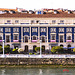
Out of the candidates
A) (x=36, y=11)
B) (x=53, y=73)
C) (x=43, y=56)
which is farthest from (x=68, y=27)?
(x=53, y=73)

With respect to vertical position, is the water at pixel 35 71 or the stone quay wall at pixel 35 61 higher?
the stone quay wall at pixel 35 61

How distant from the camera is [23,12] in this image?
320 ft

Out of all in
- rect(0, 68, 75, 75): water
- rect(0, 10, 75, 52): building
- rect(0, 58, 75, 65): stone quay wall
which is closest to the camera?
rect(0, 68, 75, 75): water

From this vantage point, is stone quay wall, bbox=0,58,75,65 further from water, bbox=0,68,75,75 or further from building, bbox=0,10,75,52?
building, bbox=0,10,75,52

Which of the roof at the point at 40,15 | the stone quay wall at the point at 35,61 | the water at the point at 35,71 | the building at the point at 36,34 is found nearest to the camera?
the water at the point at 35,71

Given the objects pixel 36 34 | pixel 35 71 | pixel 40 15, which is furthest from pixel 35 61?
pixel 40 15

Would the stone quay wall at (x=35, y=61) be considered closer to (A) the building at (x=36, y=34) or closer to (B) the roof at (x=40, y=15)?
(A) the building at (x=36, y=34)

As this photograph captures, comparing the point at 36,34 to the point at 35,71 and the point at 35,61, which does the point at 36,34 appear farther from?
the point at 35,71

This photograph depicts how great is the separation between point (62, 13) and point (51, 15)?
3.15 m

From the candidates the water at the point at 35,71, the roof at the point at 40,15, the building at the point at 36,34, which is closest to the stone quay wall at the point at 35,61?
the water at the point at 35,71

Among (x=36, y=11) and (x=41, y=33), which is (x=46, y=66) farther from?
(x=36, y=11)

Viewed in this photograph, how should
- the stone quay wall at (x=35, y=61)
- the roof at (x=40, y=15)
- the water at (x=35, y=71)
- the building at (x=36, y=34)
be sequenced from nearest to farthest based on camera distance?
the water at (x=35, y=71)
the stone quay wall at (x=35, y=61)
the building at (x=36, y=34)
the roof at (x=40, y=15)

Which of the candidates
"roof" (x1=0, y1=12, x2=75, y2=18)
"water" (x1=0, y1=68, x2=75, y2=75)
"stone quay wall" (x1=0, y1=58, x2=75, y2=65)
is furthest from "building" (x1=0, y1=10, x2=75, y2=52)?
"water" (x1=0, y1=68, x2=75, y2=75)

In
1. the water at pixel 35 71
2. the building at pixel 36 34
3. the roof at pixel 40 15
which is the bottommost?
the water at pixel 35 71
